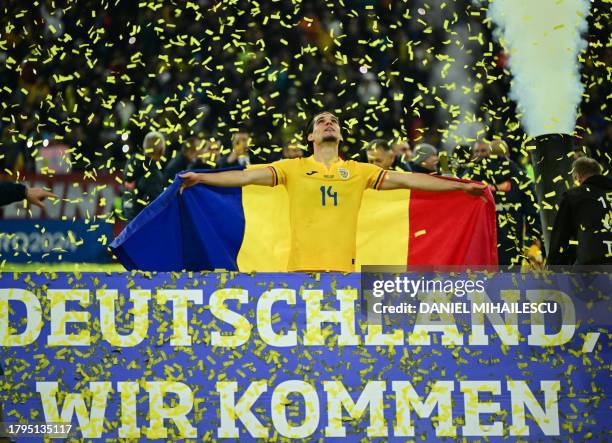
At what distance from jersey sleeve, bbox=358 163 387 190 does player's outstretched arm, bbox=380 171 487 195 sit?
36mm

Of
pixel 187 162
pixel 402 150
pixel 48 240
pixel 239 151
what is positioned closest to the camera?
pixel 239 151

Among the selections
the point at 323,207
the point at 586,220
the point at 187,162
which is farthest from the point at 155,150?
the point at 586,220

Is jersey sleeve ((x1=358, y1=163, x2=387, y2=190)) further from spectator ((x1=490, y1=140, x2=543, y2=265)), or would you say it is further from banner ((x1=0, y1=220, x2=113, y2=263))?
banner ((x1=0, y1=220, x2=113, y2=263))

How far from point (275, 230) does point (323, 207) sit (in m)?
0.36

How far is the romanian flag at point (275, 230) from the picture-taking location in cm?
673

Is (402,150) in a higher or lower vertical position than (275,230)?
higher

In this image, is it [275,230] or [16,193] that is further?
[275,230]

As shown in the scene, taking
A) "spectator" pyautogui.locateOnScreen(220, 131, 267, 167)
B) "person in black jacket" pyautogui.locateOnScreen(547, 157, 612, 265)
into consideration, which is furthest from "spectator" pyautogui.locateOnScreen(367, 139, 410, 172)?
"person in black jacket" pyautogui.locateOnScreen(547, 157, 612, 265)

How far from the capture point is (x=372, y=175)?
281 inches

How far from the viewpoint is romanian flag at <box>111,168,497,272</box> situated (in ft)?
22.1

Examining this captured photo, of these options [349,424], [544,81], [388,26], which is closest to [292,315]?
[349,424]

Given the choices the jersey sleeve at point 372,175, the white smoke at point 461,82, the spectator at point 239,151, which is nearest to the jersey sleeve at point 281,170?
the jersey sleeve at point 372,175

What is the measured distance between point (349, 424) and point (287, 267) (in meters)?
1.60

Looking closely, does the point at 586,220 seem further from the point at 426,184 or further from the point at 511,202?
the point at 511,202
